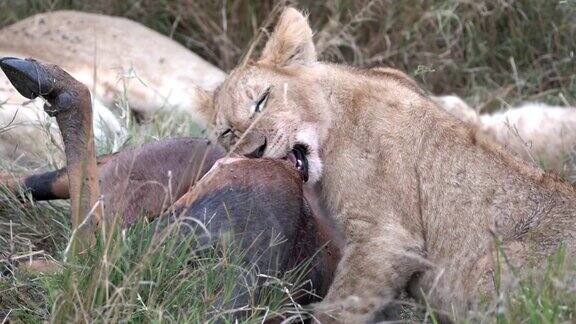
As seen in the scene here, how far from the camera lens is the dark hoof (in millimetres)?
3139

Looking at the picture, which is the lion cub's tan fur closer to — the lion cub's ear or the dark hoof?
the lion cub's ear

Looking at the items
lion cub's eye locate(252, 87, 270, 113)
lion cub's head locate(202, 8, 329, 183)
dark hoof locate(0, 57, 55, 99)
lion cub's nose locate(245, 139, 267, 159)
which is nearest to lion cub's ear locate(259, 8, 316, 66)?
lion cub's head locate(202, 8, 329, 183)

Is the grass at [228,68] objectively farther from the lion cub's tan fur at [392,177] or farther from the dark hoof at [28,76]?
the dark hoof at [28,76]

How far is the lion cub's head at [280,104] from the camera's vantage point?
3428 millimetres

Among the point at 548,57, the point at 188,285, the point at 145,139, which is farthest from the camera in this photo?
the point at 548,57

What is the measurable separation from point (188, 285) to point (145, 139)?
5.40 ft

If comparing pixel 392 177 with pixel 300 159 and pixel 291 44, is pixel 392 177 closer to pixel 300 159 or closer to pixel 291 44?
pixel 300 159

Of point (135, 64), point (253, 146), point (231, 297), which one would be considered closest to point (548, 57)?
point (135, 64)

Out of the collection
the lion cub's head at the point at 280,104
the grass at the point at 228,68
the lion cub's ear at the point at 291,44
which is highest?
the lion cub's ear at the point at 291,44

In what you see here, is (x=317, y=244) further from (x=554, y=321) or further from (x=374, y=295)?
(x=554, y=321)

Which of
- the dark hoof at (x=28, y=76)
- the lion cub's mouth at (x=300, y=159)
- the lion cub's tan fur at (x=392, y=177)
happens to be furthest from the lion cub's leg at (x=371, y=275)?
the dark hoof at (x=28, y=76)

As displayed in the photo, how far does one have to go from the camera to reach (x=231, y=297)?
2.95 meters

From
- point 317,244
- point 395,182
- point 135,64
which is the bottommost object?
point 135,64

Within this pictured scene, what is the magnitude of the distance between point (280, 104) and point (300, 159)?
0.19 m
